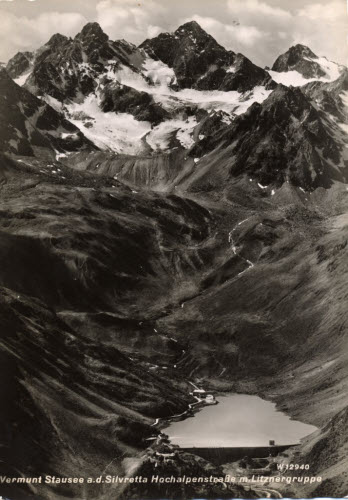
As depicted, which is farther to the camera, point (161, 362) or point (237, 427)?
point (161, 362)

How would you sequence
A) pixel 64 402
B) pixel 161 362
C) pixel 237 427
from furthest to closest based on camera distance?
pixel 161 362 → pixel 237 427 → pixel 64 402

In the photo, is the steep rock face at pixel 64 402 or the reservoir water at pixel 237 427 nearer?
the steep rock face at pixel 64 402

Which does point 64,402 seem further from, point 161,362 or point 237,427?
point 161,362

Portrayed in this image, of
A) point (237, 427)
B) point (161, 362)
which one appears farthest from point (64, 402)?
point (161, 362)

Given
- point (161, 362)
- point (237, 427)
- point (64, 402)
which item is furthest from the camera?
point (161, 362)

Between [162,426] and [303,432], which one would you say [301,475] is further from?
[162,426]

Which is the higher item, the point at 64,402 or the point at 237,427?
the point at 237,427

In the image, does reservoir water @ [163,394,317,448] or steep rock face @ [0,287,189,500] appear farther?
reservoir water @ [163,394,317,448]

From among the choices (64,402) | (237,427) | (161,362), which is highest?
(161,362)
